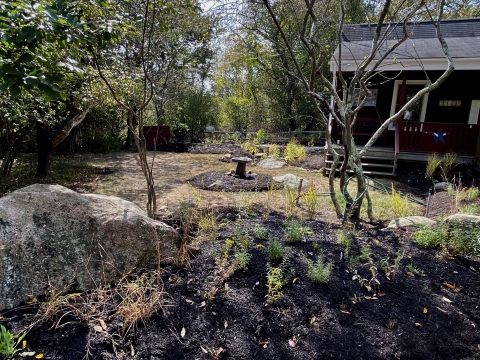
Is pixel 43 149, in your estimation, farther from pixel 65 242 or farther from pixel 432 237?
pixel 432 237

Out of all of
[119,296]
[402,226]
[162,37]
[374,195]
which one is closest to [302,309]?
[119,296]

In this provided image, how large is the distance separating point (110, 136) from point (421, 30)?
1166 cm

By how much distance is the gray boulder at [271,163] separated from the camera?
9.54 metres

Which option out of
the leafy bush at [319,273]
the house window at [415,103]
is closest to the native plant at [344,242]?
the leafy bush at [319,273]

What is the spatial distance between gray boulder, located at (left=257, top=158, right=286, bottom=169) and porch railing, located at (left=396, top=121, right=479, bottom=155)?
3245 millimetres

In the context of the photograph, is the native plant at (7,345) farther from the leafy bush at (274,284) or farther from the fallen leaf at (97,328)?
the leafy bush at (274,284)

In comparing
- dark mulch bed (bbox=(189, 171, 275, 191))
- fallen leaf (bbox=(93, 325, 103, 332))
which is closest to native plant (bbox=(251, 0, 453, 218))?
dark mulch bed (bbox=(189, 171, 275, 191))

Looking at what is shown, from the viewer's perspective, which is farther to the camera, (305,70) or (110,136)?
(305,70)

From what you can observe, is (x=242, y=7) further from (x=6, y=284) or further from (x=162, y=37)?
(x=6, y=284)

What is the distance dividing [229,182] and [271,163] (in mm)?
2834

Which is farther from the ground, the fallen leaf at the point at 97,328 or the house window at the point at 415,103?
the house window at the point at 415,103

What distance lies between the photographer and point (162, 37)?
4.38 meters

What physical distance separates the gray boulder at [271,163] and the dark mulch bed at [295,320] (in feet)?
21.7

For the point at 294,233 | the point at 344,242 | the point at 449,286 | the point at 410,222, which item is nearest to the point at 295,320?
the point at 294,233
